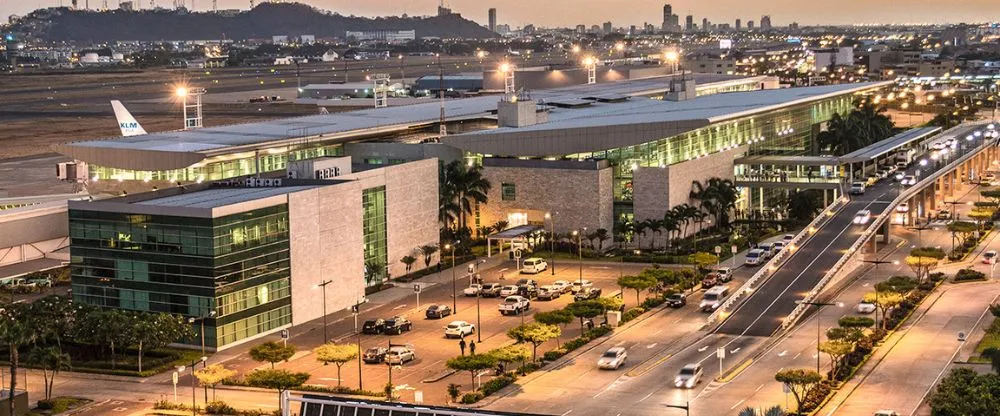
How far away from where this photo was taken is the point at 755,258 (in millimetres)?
72375

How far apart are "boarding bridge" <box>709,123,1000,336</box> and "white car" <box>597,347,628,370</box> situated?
7.03 m

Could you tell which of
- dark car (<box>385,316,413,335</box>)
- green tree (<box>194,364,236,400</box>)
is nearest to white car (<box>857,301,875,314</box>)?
dark car (<box>385,316,413,335</box>)

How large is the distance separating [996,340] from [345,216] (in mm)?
27943

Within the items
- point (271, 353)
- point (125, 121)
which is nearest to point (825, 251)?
point (271, 353)

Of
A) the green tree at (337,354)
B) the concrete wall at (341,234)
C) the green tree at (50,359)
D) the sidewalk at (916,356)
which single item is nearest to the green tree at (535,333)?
the green tree at (337,354)

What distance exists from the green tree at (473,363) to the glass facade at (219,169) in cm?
3011

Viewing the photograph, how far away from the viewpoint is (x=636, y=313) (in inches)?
2398

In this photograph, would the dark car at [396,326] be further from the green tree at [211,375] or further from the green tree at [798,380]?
the green tree at [798,380]

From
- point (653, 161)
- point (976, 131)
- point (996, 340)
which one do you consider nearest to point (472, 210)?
point (653, 161)

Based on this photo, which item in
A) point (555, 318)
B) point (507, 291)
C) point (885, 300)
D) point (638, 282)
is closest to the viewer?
point (555, 318)

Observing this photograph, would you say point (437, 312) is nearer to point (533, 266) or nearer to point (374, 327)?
point (374, 327)

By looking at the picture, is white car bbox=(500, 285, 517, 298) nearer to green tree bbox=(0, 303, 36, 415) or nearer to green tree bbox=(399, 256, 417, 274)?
green tree bbox=(399, 256, 417, 274)

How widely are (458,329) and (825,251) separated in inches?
853

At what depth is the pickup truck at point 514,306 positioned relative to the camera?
202 ft
